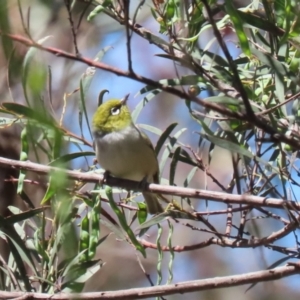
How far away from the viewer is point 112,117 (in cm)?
264

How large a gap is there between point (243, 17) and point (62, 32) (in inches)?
81.9

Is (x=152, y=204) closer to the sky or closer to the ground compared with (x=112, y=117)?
closer to the ground

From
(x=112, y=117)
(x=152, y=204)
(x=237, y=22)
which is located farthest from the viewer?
(x=112, y=117)

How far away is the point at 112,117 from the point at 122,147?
179 mm

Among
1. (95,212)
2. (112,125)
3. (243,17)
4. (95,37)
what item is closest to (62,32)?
(95,37)

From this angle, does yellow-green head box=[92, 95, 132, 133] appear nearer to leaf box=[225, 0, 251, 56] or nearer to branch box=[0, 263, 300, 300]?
branch box=[0, 263, 300, 300]

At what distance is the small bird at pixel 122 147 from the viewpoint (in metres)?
2.45

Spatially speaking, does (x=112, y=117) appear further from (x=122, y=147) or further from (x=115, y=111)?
(x=122, y=147)

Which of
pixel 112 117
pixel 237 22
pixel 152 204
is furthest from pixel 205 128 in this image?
pixel 112 117

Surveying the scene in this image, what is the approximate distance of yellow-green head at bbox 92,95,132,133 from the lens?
2.60 metres

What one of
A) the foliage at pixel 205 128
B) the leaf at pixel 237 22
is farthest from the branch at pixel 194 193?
the leaf at pixel 237 22

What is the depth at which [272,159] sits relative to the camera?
198 cm

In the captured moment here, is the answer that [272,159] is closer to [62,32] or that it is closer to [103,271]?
[62,32]

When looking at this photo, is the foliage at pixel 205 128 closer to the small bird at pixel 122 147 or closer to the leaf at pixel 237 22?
the leaf at pixel 237 22
